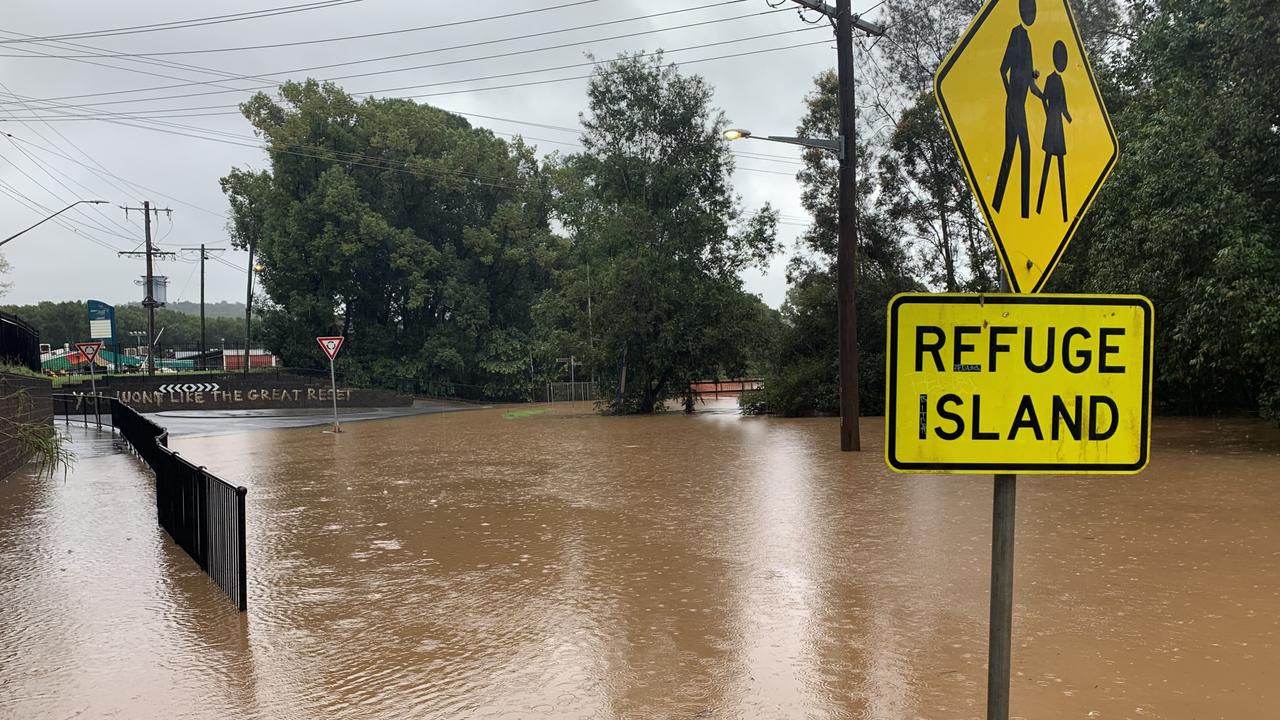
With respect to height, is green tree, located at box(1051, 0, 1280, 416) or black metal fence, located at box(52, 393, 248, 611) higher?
green tree, located at box(1051, 0, 1280, 416)

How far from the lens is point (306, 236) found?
5241 centimetres

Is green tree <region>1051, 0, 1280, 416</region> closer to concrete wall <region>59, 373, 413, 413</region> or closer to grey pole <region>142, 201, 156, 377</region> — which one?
concrete wall <region>59, 373, 413, 413</region>

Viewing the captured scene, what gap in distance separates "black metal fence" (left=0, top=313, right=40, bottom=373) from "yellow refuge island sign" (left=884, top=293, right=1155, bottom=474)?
2109cm

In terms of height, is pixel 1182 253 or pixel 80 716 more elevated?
→ pixel 1182 253

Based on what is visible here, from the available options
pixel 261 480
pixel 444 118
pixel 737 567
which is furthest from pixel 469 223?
pixel 737 567

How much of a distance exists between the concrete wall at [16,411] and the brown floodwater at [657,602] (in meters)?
1.88

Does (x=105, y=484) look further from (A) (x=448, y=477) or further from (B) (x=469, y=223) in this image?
(B) (x=469, y=223)

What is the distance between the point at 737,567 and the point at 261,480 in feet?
35.2

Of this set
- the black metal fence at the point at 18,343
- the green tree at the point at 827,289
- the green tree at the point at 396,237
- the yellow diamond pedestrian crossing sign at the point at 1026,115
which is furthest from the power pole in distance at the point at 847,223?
the green tree at the point at 396,237

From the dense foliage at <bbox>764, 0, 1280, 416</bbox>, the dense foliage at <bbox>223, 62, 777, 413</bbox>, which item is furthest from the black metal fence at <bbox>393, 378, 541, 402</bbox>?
the dense foliage at <bbox>764, 0, 1280, 416</bbox>

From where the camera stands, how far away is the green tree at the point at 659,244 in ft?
112

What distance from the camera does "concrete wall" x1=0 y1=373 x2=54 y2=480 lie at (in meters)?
14.9

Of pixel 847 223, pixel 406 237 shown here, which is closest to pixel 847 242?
pixel 847 223

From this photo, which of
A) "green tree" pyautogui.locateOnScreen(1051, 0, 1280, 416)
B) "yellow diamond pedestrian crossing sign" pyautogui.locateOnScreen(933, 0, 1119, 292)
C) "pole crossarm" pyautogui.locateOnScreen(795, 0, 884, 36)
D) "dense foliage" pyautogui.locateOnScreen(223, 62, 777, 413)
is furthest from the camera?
"dense foliage" pyautogui.locateOnScreen(223, 62, 777, 413)
